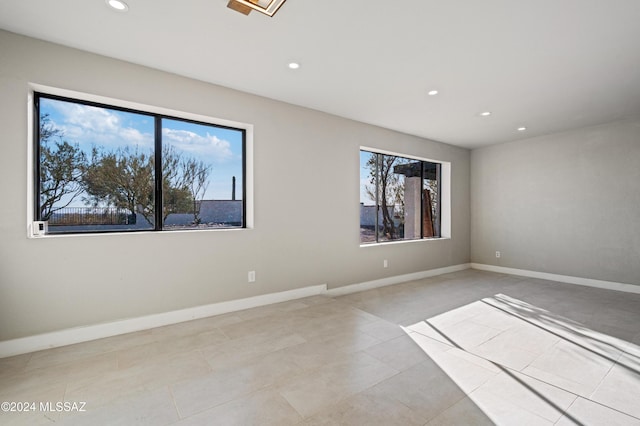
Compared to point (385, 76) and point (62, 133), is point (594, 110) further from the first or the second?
point (62, 133)

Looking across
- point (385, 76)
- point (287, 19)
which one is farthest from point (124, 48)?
point (385, 76)

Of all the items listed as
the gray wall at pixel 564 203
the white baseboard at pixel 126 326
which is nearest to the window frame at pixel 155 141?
the white baseboard at pixel 126 326

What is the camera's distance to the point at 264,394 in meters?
1.87

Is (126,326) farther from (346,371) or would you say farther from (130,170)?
(346,371)

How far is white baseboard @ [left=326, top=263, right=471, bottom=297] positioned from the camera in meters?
4.32

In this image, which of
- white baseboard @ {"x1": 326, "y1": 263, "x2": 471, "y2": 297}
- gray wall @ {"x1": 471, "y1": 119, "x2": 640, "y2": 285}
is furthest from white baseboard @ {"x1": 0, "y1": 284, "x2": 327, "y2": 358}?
gray wall @ {"x1": 471, "y1": 119, "x2": 640, "y2": 285}

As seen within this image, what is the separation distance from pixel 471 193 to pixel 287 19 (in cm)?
566

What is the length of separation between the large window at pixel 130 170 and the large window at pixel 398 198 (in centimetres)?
221

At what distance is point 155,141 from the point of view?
3.15m

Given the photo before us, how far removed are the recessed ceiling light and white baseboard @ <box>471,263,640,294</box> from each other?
22.4ft

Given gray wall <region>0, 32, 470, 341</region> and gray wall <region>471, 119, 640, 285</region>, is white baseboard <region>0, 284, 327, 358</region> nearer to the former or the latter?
gray wall <region>0, 32, 470, 341</region>

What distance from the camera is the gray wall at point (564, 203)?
4562mm

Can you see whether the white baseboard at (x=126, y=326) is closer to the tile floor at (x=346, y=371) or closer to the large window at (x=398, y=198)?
the tile floor at (x=346, y=371)

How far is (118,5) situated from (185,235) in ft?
6.53
